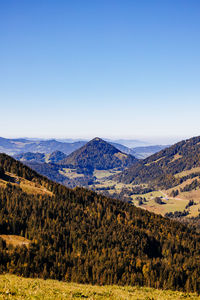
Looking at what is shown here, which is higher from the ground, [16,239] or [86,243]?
[16,239]

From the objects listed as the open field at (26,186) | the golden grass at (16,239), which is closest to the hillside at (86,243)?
the open field at (26,186)

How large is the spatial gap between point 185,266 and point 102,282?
52195mm

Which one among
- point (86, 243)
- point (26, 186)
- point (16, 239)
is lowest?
point (86, 243)

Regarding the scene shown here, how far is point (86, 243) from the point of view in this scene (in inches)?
4801

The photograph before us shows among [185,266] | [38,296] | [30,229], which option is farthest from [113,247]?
[38,296]

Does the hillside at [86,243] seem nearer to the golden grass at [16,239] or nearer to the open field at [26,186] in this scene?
the open field at [26,186]

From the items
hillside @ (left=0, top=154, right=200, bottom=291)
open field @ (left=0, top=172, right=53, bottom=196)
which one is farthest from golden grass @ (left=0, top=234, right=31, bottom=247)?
open field @ (left=0, top=172, right=53, bottom=196)

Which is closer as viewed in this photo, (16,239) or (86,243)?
(16,239)

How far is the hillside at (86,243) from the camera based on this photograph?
8800 cm

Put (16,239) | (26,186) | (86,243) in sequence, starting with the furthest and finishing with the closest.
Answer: (26,186)
(86,243)
(16,239)

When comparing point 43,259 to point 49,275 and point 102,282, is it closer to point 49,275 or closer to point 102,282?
point 49,275

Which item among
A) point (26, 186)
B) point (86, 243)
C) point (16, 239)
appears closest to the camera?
point (16, 239)

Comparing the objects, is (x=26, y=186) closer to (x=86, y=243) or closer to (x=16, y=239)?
(x=86, y=243)

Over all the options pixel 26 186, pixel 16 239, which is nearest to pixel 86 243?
pixel 16 239
